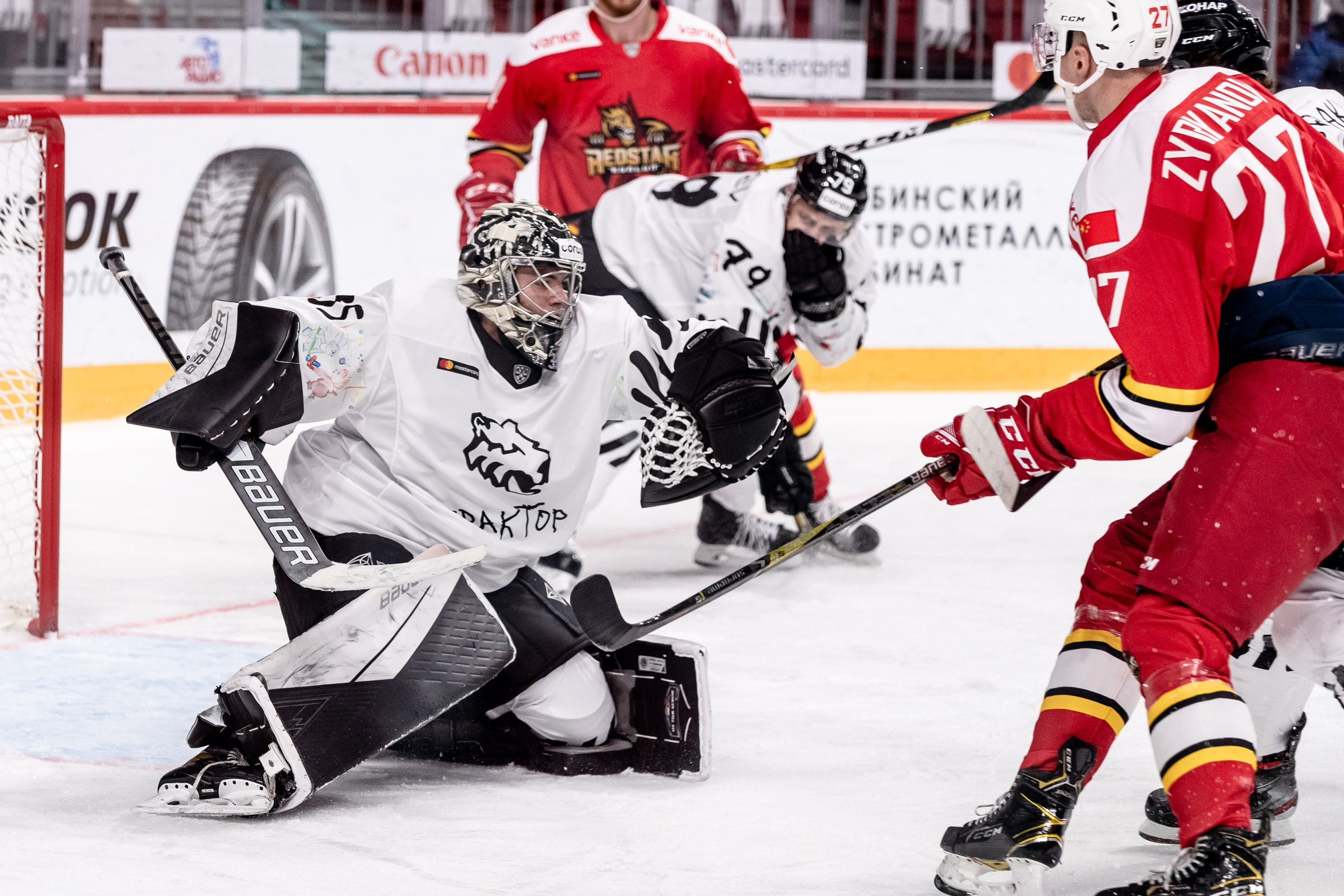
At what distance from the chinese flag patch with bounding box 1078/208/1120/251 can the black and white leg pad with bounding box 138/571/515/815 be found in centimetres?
97

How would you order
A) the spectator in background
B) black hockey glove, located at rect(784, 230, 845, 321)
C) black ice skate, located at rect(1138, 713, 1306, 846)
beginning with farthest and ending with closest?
1. the spectator in background
2. black hockey glove, located at rect(784, 230, 845, 321)
3. black ice skate, located at rect(1138, 713, 1306, 846)

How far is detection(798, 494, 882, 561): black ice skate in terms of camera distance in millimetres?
4090

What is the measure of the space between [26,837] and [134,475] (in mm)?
2876

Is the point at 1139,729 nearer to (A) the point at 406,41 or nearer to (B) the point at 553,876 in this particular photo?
(B) the point at 553,876

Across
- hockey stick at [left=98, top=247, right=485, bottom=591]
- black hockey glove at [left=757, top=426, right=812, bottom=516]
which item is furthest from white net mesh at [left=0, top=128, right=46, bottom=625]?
black hockey glove at [left=757, top=426, right=812, bottom=516]

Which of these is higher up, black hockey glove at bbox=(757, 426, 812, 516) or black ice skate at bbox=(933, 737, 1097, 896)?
black hockey glove at bbox=(757, 426, 812, 516)

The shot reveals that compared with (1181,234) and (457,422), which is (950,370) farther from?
(1181,234)

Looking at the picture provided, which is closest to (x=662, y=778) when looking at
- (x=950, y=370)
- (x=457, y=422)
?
(x=457, y=422)

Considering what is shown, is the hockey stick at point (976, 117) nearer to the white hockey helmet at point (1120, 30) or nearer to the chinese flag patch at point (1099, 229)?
the white hockey helmet at point (1120, 30)

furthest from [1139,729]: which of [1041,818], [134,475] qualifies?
[134,475]

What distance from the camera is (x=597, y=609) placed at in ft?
8.02

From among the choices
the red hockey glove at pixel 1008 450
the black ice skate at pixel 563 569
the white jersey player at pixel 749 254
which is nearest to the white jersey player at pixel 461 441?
the red hockey glove at pixel 1008 450

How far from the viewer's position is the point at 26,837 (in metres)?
2.15

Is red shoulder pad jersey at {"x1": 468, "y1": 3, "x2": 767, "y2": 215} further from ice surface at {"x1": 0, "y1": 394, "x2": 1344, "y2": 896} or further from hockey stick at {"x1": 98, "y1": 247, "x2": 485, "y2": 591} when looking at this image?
hockey stick at {"x1": 98, "y1": 247, "x2": 485, "y2": 591}
